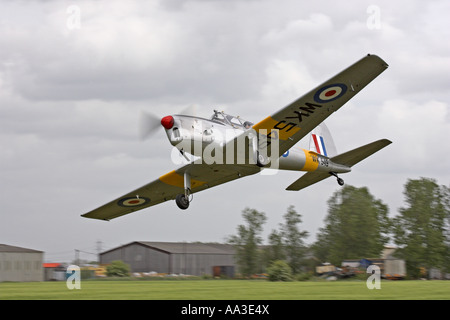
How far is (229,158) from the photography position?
56.2ft

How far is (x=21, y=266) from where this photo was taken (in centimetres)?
A: 2828

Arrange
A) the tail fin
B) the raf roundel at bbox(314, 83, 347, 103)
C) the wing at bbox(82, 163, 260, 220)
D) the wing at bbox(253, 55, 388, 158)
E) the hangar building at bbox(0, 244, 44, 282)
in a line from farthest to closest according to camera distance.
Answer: the hangar building at bbox(0, 244, 44, 282), the tail fin, the wing at bbox(82, 163, 260, 220), the raf roundel at bbox(314, 83, 347, 103), the wing at bbox(253, 55, 388, 158)

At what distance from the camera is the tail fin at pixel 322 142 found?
20888 mm

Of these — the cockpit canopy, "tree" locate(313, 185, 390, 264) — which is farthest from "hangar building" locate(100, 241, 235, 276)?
the cockpit canopy

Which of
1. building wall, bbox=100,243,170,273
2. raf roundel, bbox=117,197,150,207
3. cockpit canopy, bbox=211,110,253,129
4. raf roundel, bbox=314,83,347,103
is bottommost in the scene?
building wall, bbox=100,243,170,273

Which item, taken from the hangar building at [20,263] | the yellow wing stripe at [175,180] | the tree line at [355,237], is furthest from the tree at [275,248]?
the yellow wing stripe at [175,180]

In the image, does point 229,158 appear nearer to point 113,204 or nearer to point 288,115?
point 288,115

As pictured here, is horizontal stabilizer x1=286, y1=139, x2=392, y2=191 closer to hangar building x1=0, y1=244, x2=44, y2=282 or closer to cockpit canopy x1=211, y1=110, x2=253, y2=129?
cockpit canopy x1=211, y1=110, x2=253, y2=129

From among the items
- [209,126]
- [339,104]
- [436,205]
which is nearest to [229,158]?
[209,126]

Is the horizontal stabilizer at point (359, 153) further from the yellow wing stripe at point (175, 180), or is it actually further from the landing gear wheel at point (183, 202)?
the landing gear wheel at point (183, 202)

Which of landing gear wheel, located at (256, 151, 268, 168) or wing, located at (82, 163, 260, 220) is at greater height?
landing gear wheel, located at (256, 151, 268, 168)

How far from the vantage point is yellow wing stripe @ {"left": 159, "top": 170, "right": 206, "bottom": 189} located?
63.1ft

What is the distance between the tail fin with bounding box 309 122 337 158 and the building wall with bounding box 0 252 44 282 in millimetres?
15667
